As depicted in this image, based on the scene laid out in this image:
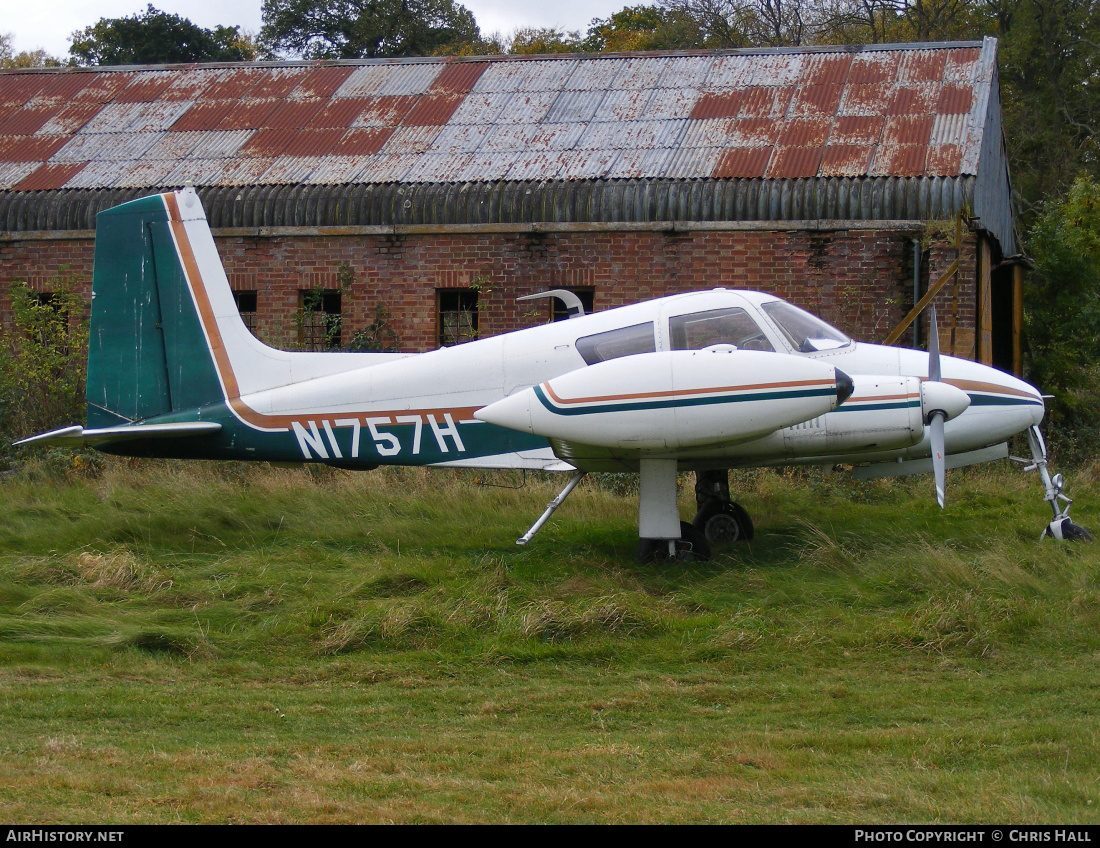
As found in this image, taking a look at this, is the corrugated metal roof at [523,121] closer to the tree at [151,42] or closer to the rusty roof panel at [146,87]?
the rusty roof panel at [146,87]

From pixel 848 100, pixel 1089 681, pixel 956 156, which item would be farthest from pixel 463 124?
pixel 1089 681

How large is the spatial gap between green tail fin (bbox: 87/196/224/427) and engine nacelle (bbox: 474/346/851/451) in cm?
388

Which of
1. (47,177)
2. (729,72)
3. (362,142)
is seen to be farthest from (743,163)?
(47,177)

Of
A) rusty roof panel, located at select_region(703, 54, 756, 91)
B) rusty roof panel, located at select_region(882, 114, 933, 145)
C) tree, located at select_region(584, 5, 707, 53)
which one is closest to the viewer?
rusty roof panel, located at select_region(882, 114, 933, 145)

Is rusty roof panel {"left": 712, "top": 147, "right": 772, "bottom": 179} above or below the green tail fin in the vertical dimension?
above

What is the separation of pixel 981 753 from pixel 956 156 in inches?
526

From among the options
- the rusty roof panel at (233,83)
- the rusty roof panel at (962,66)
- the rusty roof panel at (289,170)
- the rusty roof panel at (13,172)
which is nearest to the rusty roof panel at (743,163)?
the rusty roof panel at (962,66)

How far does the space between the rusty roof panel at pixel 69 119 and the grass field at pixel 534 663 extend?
11736mm

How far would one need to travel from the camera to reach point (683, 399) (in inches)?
365

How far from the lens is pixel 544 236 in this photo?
722 inches

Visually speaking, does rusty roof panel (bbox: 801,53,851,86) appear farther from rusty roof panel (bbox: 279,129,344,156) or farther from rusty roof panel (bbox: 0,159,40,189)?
rusty roof panel (bbox: 0,159,40,189)

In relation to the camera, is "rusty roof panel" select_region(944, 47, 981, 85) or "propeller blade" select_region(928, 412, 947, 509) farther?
"rusty roof panel" select_region(944, 47, 981, 85)

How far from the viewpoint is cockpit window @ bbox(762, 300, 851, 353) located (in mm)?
10367

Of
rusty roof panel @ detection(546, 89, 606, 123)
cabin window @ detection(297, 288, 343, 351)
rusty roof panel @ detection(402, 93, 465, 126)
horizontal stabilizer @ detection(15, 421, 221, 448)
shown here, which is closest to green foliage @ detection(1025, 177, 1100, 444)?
rusty roof panel @ detection(546, 89, 606, 123)
